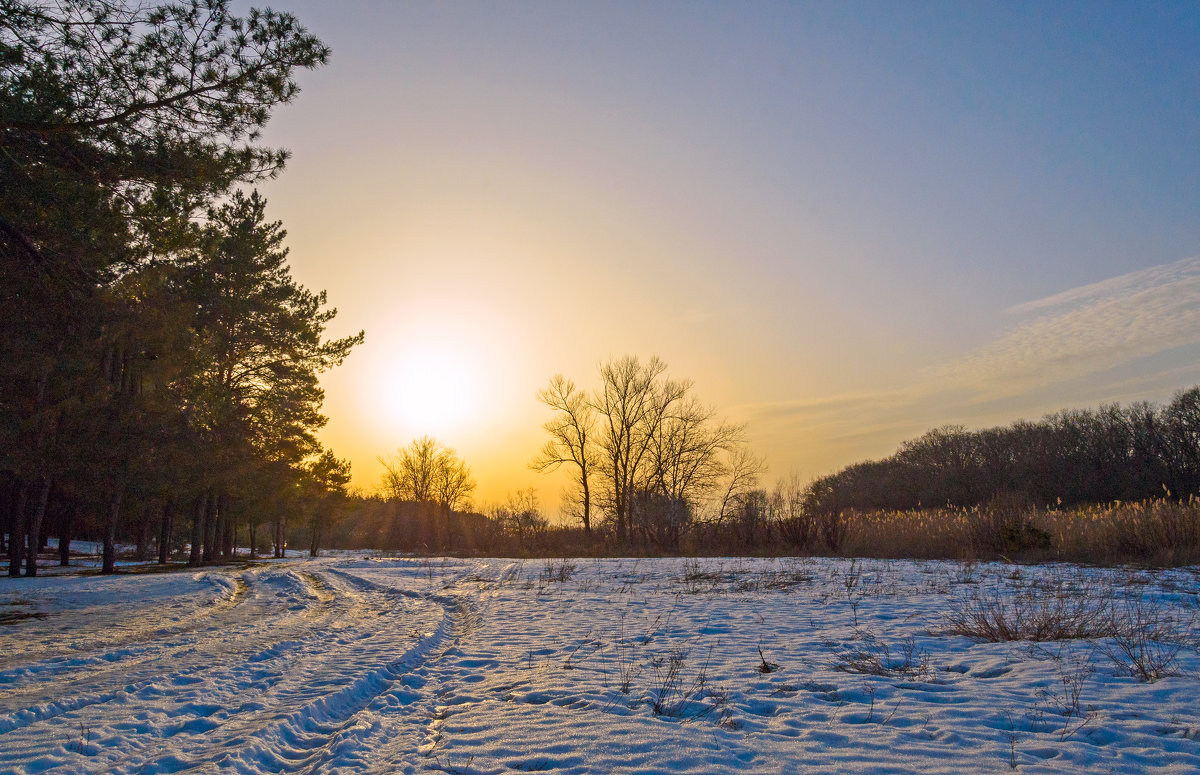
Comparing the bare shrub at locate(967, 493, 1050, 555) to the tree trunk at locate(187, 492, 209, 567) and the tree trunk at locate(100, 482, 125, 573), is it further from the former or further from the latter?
the tree trunk at locate(187, 492, 209, 567)

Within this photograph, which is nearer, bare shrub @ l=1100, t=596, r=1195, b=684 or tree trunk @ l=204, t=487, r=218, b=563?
bare shrub @ l=1100, t=596, r=1195, b=684

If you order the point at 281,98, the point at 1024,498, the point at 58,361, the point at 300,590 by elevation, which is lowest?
the point at 300,590

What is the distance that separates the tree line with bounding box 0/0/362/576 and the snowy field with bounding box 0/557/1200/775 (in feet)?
19.0

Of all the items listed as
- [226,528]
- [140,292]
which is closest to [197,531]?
[226,528]

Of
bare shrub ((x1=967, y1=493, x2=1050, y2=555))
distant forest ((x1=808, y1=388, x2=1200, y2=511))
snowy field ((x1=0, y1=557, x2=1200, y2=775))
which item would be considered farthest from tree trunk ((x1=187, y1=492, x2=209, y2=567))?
distant forest ((x1=808, y1=388, x2=1200, y2=511))

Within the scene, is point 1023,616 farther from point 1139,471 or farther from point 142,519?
point 1139,471

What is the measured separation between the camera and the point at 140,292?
12281mm

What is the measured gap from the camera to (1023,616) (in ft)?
24.6

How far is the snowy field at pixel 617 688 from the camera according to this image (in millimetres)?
3576

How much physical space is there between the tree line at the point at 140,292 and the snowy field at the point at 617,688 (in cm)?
579

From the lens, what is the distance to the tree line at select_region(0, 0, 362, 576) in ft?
27.2

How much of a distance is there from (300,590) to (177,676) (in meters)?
9.16

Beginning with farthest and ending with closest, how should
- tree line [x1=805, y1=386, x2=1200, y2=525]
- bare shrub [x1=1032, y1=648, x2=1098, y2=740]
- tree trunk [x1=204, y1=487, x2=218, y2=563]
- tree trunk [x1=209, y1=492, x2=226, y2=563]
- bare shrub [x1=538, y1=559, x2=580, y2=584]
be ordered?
tree line [x1=805, y1=386, x2=1200, y2=525]
tree trunk [x1=209, y1=492, x2=226, y2=563]
tree trunk [x1=204, y1=487, x2=218, y2=563]
bare shrub [x1=538, y1=559, x2=580, y2=584]
bare shrub [x1=1032, y1=648, x2=1098, y2=740]

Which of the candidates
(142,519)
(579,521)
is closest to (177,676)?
(142,519)
